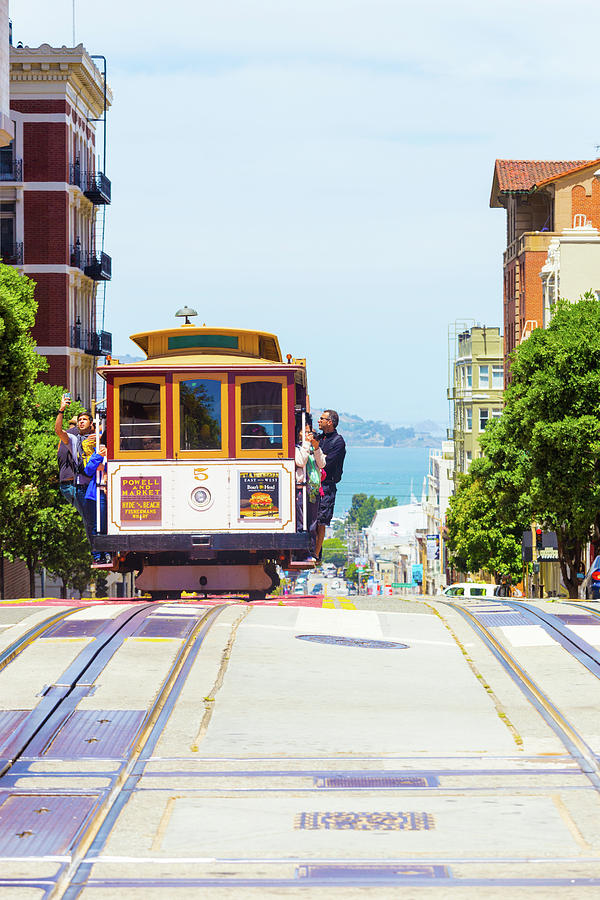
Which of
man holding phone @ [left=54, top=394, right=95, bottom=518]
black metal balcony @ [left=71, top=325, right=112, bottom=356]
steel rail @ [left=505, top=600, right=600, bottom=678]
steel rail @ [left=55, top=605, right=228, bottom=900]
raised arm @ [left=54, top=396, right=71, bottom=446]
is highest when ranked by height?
black metal balcony @ [left=71, top=325, right=112, bottom=356]

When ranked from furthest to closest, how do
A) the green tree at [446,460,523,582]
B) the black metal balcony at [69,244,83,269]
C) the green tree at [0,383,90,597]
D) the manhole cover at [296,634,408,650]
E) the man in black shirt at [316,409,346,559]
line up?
the green tree at [446,460,523,582]
the black metal balcony at [69,244,83,269]
the green tree at [0,383,90,597]
the man in black shirt at [316,409,346,559]
the manhole cover at [296,634,408,650]

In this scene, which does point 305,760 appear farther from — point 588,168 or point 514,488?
point 588,168

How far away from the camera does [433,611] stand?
22.3m

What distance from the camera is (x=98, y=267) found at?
61844 millimetres

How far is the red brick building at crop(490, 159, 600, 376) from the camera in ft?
237

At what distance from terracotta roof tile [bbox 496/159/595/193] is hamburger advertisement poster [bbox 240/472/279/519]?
5862 centimetres

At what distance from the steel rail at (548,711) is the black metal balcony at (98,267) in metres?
44.3

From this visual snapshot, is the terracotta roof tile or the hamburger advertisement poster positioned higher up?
the terracotta roof tile

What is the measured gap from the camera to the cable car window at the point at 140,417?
2255 cm

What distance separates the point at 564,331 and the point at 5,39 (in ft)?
65.8

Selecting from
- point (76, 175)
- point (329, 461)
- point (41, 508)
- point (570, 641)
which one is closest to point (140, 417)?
point (329, 461)

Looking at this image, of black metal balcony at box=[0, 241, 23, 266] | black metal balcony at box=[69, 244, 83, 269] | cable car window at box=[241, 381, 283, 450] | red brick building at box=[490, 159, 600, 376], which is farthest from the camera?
red brick building at box=[490, 159, 600, 376]

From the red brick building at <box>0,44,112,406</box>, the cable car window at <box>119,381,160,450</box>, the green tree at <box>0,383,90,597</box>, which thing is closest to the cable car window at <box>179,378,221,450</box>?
the cable car window at <box>119,381,160,450</box>

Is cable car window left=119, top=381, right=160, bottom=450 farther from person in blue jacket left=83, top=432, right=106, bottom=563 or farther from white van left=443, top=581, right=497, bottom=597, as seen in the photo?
white van left=443, top=581, right=497, bottom=597
